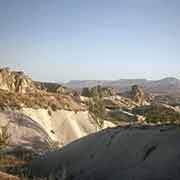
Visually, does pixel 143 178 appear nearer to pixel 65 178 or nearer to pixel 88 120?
pixel 65 178

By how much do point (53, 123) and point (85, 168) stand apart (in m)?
26.6

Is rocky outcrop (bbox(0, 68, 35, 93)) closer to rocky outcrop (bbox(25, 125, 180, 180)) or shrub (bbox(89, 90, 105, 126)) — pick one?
shrub (bbox(89, 90, 105, 126))

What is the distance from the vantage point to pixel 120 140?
588 inches

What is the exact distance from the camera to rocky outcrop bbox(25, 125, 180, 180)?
10.9 metres

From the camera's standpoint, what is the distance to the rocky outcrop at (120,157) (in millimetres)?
10867

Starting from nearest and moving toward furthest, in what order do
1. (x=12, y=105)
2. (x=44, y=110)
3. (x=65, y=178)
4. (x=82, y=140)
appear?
(x=65, y=178)
(x=82, y=140)
(x=12, y=105)
(x=44, y=110)

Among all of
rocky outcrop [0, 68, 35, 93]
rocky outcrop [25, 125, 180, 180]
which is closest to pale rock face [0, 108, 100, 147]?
rocky outcrop [25, 125, 180, 180]

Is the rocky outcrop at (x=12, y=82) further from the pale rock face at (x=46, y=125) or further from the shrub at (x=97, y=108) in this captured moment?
the shrub at (x=97, y=108)

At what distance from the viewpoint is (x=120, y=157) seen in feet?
43.7

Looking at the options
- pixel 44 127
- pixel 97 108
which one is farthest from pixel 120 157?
pixel 97 108

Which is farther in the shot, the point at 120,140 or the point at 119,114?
the point at 119,114

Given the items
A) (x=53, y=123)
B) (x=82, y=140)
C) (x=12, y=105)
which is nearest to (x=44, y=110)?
(x=53, y=123)

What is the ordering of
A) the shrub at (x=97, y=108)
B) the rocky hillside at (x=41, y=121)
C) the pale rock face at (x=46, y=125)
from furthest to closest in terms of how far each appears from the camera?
the shrub at (x=97, y=108) → the pale rock face at (x=46, y=125) → the rocky hillside at (x=41, y=121)

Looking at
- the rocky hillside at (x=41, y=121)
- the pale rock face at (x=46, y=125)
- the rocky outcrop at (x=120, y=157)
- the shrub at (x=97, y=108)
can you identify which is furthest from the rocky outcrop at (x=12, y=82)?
the rocky outcrop at (x=120, y=157)
